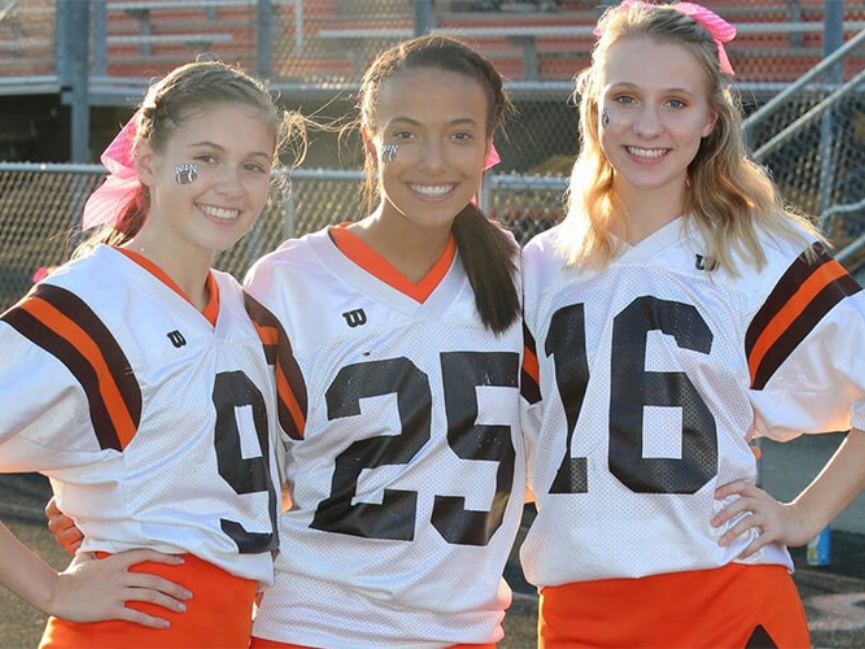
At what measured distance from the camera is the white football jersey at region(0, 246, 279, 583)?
8.09 feet

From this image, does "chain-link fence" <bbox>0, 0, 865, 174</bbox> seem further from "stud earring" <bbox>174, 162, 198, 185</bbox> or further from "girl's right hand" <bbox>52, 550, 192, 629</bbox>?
"girl's right hand" <bbox>52, 550, 192, 629</bbox>

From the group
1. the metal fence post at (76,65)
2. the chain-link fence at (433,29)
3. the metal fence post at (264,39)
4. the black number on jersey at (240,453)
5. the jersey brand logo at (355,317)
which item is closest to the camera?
the black number on jersey at (240,453)

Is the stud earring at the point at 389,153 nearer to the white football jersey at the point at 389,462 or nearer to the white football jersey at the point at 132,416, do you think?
the white football jersey at the point at 389,462

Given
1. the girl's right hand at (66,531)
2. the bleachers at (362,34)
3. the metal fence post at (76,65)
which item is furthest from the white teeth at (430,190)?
the metal fence post at (76,65)

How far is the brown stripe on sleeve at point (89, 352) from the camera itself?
2465 millimetres

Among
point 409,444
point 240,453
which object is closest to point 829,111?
point 409,444

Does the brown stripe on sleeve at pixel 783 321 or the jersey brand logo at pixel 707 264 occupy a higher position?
the jersey brand logo at pixel 707 264

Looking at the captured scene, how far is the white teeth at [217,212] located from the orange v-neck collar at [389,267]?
27 centimetres

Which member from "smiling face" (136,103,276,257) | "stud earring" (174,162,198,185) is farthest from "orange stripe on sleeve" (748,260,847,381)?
"stud earring" (174,162,198,185)

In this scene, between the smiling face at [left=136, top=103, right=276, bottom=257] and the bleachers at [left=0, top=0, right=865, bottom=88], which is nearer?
the smiling face at [left=136, top=103, right=276, bottom=257]

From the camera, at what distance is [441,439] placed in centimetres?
272

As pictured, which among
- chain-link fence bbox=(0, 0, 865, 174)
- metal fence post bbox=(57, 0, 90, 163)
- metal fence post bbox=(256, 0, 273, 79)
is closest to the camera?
chain-link fence bbox=(0, 0, 865, 174)

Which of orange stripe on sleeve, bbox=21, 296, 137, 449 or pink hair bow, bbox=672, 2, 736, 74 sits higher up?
pink hair bow, bbox=672, 2, 736, 74

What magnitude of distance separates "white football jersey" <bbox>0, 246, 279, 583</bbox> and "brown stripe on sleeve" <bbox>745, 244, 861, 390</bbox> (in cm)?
94
